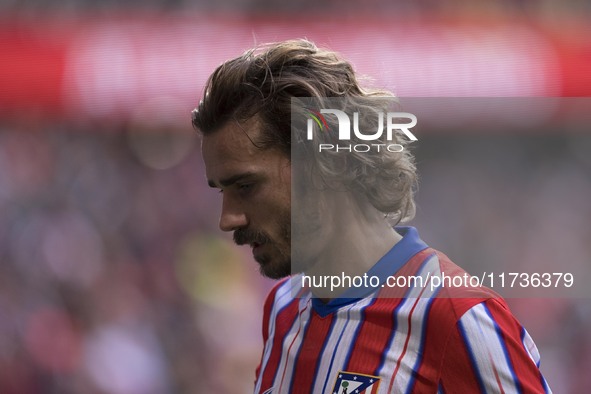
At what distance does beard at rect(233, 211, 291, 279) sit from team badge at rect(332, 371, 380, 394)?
0.24 meters

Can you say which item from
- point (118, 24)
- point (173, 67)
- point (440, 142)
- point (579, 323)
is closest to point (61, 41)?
point (118, 24)

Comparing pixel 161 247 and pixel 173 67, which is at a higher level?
pixel 173 67

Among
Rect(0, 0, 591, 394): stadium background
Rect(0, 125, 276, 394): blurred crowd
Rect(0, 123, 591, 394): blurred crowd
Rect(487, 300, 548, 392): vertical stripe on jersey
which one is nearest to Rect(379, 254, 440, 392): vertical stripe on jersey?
Rect(487, 300, 548, 392): vertical stripe on jersey

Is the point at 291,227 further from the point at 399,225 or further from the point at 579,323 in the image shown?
the point at 579,323

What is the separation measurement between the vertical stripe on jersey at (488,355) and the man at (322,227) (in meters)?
0.04

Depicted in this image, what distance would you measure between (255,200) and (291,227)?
9 cm

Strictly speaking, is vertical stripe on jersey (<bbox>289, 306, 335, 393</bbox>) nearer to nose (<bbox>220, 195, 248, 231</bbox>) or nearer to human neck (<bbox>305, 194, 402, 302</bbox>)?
human neck (<bbox>305, 194, 402, 302</bbox>)

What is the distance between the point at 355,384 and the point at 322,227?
0.32m

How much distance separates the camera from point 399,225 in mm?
1685

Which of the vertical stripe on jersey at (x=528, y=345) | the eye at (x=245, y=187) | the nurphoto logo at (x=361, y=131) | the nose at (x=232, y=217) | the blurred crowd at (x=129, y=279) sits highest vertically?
the nurphoto logo at (x=361, y=131)

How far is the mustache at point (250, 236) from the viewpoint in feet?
5.02

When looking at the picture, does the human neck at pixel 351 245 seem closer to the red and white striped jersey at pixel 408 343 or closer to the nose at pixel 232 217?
the red and white striped jersey at pixel 408 343

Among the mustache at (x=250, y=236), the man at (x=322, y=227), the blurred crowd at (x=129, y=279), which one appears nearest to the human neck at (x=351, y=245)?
the man at (x=322, y=227)

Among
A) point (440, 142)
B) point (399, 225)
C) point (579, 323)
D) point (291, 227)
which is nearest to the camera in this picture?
point (291, 227)
